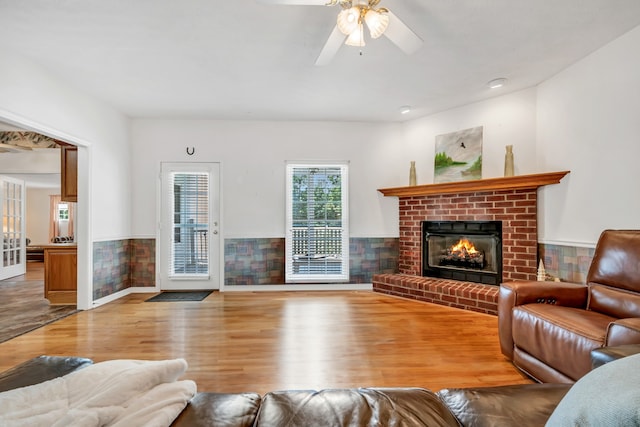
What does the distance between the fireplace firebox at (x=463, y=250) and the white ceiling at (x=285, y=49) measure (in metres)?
1.67

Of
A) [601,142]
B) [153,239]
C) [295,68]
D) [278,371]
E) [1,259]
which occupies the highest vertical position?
[295,68]

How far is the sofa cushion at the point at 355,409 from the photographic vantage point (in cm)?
88

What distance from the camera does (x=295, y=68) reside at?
3156 mm

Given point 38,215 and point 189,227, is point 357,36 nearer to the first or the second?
point 189,227

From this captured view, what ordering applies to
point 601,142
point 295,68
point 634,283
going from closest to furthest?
1. point 634,283
2. point 601,142
3. point 295,68

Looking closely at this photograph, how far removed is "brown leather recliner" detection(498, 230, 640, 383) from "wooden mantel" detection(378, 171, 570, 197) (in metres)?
1.14

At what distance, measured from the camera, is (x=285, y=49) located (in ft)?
9.23

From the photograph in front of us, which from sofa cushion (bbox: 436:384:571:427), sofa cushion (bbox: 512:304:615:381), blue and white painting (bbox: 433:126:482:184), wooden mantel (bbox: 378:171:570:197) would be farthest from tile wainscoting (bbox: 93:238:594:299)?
sofa cushion (bbox: 436:384:571:427)

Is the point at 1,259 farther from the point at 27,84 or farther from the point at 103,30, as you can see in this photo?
the point at 103,30

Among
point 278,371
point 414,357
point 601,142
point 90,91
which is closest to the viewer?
point 278,371

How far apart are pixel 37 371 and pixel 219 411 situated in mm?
746

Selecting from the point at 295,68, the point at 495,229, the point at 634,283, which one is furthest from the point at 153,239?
the point at 634,283

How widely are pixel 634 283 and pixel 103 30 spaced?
4.30 metres

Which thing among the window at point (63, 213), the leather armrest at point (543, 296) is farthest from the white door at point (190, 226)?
the window at point (63, 213)
